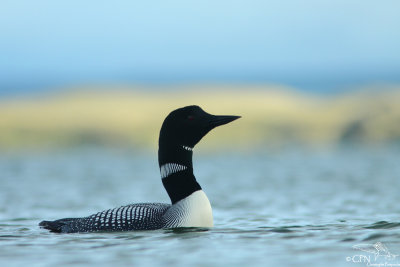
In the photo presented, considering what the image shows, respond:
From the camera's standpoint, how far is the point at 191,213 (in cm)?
687

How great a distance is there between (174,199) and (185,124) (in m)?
0.64

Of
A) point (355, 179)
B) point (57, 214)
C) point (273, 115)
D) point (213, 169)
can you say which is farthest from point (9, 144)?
point (57, 214)

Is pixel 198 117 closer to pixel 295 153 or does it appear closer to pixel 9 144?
pixel 295 153

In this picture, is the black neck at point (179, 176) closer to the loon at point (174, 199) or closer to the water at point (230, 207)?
the loon at point (174, 199)

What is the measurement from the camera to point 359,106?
30547 millimetres

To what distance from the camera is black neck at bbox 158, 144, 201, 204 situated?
7.09m

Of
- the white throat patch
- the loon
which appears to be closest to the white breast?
the loon

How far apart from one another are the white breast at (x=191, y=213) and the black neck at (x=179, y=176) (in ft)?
0.31

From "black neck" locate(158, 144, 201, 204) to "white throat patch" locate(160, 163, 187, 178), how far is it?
0.07 ft

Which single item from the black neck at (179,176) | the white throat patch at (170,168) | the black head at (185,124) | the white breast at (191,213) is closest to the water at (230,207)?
the white breast at (191,213)

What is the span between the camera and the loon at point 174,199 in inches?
272

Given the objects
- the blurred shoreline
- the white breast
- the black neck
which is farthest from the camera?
the blurred shoreline

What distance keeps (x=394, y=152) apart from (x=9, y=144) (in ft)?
41.0

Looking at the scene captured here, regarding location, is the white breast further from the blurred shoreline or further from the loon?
the blurred shoreline
